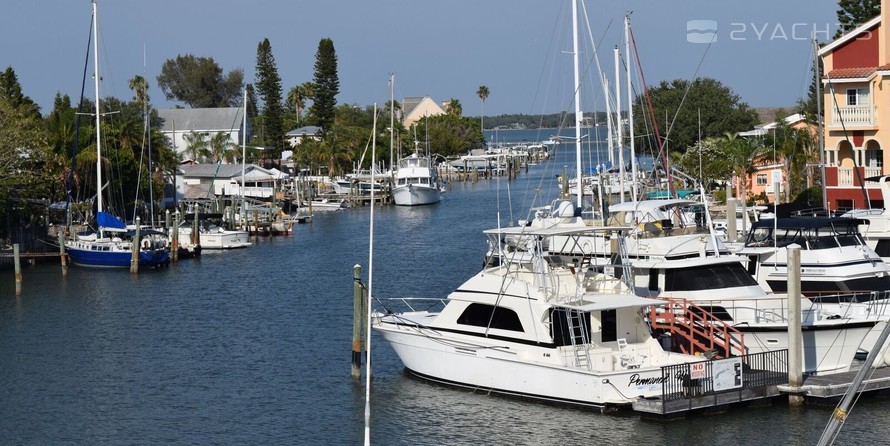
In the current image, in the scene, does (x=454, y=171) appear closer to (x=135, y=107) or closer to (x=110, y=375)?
(x=135, y=107)

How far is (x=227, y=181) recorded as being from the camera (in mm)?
101875

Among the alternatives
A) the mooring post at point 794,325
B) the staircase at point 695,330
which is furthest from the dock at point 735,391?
the staircase at point 695,330

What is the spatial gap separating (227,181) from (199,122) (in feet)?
133

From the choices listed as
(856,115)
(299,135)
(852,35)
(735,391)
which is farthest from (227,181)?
(735,391)

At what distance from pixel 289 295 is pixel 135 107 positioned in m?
99.5

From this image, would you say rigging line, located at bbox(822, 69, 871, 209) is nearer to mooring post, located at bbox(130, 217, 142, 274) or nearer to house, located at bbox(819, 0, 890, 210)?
house, located at bbox(819, 0, 890, 210)

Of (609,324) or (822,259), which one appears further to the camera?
(822,259)

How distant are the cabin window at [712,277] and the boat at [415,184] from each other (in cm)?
7323

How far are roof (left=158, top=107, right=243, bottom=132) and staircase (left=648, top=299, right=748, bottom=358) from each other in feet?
361

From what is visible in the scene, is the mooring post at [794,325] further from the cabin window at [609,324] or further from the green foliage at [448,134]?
the green foliage at [448,134]

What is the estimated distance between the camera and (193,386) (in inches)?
1339

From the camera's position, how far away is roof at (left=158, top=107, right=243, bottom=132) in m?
139

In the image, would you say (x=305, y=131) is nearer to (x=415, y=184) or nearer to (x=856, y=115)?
(x=415, y=184)

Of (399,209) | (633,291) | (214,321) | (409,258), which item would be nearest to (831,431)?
(633,291)
